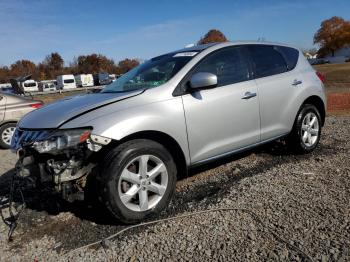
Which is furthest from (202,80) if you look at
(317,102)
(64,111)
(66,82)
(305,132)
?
(66,82)

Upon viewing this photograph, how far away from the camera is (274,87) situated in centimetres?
496

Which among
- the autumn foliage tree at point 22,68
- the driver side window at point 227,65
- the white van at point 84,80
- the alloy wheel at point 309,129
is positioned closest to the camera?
the driver side window at point 227,65

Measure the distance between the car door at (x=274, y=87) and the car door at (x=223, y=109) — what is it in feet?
0.48

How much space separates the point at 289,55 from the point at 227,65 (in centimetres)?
137

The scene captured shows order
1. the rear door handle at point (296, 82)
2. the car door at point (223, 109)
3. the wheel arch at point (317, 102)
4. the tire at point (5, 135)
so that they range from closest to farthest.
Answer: the car door at point (223, 109)
the rear door handle at point (296, 82)
the wheel arch at point (317, 102)
the tire at point (5, 135)

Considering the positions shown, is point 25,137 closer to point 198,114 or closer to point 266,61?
point 198,114

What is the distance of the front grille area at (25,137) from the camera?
11.7ft

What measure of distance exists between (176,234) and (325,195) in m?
1.69

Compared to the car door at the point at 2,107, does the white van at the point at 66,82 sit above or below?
above

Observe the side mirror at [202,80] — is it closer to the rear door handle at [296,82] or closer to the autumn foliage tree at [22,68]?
the rear door handle at [296,82]

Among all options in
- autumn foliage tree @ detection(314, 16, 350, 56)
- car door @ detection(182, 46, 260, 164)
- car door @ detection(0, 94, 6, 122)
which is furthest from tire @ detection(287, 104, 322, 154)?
autumn foliage tree @ detection(314, 16, 350, 56)

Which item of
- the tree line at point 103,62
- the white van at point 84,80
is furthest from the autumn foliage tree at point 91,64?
the white van at point 84,80

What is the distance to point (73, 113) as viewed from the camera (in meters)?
3.65

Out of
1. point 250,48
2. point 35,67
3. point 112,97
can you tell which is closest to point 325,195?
point 250,48
